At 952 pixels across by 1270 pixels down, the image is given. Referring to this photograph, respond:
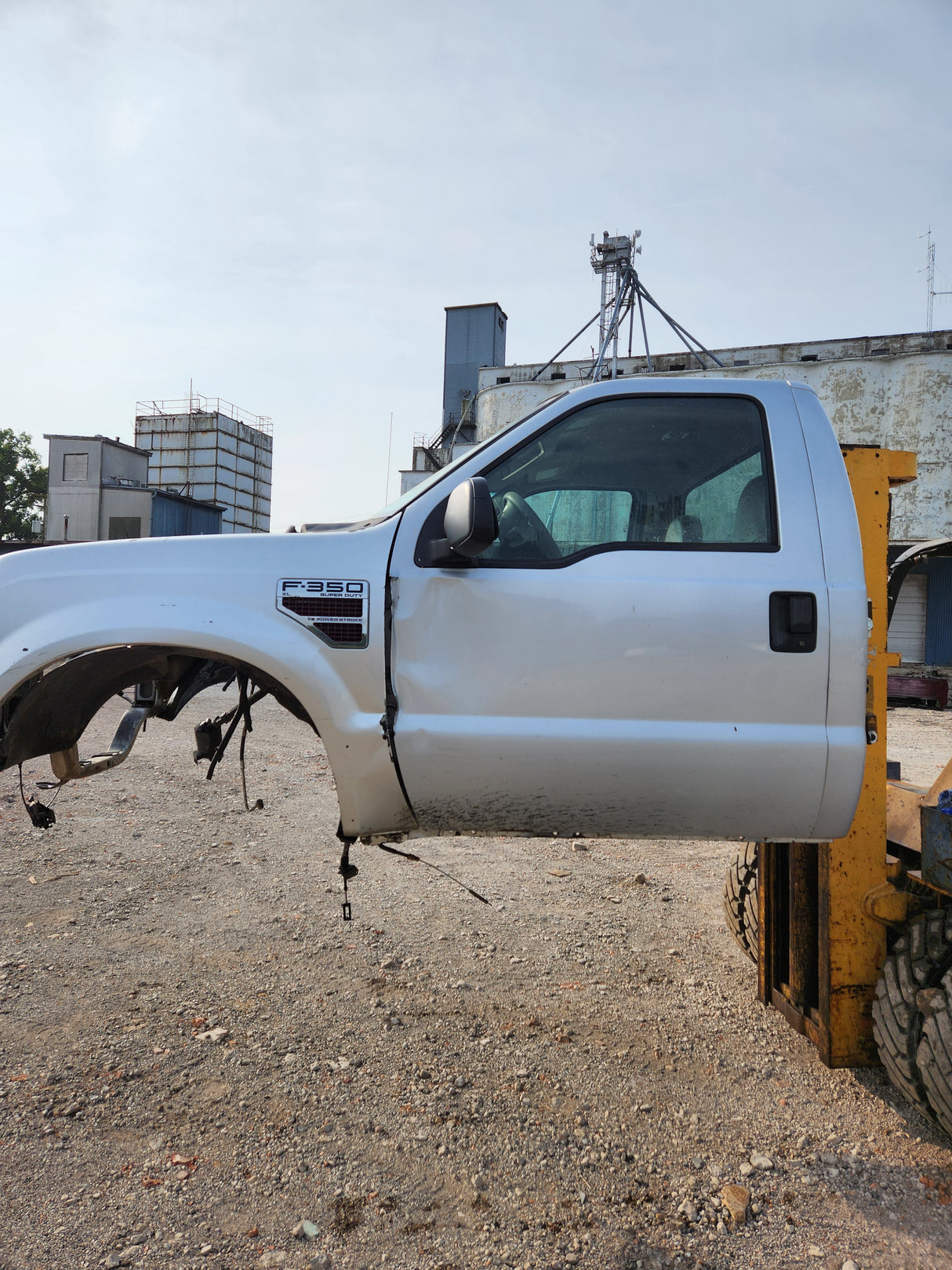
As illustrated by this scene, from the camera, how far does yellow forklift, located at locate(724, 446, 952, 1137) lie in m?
2.39

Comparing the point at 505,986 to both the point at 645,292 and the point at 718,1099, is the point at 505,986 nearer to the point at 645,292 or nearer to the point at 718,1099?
the point at 718,1099

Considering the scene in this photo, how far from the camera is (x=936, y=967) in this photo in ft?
8.05

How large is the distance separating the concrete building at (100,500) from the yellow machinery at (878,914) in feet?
88.4

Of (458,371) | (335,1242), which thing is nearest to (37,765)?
Result: (335,1242)

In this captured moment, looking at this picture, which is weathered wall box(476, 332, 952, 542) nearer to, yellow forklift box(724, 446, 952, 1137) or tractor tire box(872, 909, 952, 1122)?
yellow forklift box(724, 446, 952, 1137)

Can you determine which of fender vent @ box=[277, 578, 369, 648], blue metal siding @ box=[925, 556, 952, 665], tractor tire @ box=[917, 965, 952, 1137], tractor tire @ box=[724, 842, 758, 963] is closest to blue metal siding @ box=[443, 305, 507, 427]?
blue metal siding @ box=[925, 556, 952, 665]

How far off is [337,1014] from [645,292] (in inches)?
1059

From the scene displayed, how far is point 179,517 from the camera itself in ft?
93.0

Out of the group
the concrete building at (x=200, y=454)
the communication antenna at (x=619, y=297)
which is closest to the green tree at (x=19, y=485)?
the concrete building at (x=200, y=454)

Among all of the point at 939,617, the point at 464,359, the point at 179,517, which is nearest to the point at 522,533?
the point at 939,617

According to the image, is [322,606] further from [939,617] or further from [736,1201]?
[939,617]

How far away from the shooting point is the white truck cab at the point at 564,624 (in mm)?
2205

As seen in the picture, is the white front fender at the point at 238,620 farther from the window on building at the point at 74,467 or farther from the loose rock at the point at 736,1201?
the window on building at the point at 74,467

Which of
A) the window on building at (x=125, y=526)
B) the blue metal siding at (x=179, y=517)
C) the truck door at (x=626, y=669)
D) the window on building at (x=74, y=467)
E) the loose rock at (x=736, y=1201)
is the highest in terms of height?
the window on building at (x=74, y=467)
